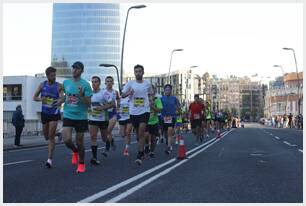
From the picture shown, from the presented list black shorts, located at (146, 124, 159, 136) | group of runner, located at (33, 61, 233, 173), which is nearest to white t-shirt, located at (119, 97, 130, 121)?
group of runner, located at (33, 61, 233, 173)

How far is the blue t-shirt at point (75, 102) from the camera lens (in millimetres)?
9141

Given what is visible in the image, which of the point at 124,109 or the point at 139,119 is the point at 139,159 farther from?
the point at 124,109

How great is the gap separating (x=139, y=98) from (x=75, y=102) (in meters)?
1.79

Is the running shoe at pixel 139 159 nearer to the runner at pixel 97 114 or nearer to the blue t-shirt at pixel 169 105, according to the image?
the runner at pixel 97 114

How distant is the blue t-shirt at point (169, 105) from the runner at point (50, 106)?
16.9ft

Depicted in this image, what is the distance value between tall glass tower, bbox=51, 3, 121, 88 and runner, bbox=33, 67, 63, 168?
138699 millimetres

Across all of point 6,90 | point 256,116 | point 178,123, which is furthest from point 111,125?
point 256,116

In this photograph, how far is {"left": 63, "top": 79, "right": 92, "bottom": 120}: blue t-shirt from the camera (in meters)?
9.14

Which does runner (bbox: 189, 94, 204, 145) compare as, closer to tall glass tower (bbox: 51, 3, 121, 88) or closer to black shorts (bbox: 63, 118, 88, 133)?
black shorts (bbox: 63, 118, 88, 133)

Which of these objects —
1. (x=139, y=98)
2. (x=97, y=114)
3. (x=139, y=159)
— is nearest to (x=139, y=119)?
(x=139, y=98)

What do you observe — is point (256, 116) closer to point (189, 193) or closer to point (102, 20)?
point (102, 20)

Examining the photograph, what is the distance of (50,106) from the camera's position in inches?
383

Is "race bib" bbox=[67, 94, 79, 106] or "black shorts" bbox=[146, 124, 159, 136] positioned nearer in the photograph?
"race bib" bbox=[67, 94, 79, 106]

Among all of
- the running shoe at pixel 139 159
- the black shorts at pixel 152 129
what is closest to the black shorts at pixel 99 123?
the running shoe at pixel 139 159
